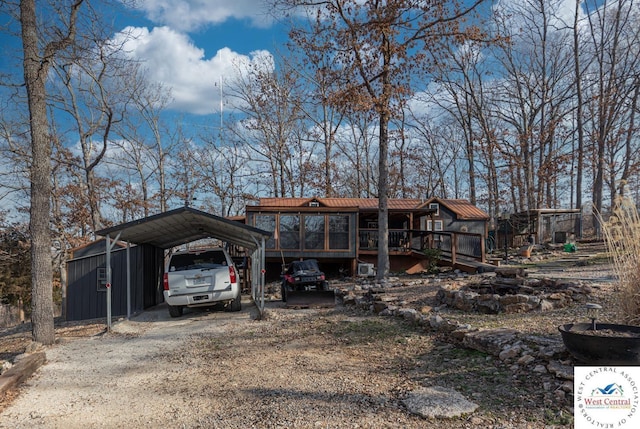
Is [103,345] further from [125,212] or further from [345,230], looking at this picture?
[125,212]

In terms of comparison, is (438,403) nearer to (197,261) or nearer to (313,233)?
(197,261)

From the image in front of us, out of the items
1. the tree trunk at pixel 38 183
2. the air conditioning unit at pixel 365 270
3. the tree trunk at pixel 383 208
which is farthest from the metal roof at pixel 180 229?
the air conditioning unit at pixel 365 270

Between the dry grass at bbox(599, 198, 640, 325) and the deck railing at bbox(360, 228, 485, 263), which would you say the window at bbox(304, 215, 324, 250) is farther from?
the dry grass at bbox(599, 198, 640, 325)

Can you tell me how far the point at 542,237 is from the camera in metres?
27.7

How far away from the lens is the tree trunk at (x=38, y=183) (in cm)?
852

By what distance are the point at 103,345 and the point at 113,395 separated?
11.6ft

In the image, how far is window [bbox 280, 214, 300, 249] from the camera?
64.0 ft

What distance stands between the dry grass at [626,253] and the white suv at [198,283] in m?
8.29

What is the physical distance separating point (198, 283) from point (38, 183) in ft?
13.3

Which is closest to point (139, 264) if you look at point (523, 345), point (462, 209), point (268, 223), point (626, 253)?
point (268, 223)

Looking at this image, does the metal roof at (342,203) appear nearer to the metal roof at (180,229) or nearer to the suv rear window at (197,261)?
the metal roof at (180,229)

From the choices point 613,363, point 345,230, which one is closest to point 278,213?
point 345,230

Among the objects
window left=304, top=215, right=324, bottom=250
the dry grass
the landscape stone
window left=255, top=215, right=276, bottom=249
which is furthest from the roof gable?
the landscape stone

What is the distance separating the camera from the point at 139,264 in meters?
15.2
